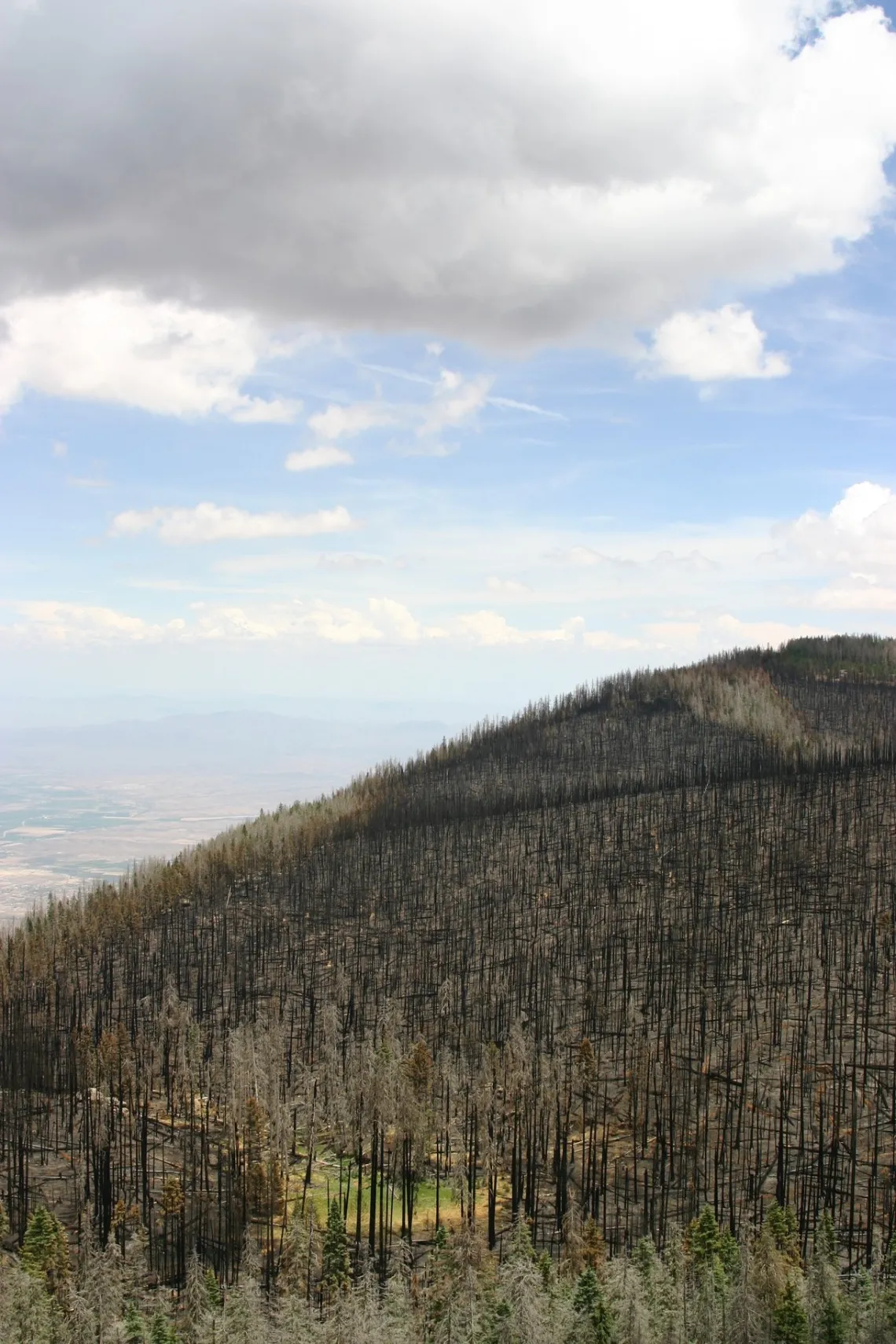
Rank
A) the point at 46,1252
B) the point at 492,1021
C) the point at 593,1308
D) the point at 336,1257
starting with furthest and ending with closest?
1. the point at 492,1021
2. the point at 46,1252
3. the point at 336,1257
4. the point at 593,1308

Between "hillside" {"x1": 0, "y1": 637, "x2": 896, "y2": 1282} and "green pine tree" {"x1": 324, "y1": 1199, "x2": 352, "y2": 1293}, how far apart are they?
3.70 m

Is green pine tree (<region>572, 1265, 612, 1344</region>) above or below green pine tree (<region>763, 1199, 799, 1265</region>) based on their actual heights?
below

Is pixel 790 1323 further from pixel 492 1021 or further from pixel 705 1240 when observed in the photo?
pixel 492 1021

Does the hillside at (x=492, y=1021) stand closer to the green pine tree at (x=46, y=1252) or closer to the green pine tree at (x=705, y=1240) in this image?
the green pine tree at (x=46, y=1252)

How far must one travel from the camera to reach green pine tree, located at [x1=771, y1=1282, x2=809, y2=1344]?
33.0 m

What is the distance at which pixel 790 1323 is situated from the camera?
3316 centimetres

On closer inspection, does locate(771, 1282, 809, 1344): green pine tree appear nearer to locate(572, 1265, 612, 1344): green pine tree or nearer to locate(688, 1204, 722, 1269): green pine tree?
locate(688, 1204, 722, 1269): green pine tree

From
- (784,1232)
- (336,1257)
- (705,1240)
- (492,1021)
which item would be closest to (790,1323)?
(705,1240)

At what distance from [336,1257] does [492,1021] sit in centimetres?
2505

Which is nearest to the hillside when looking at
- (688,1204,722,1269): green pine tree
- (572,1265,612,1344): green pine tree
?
(688,1204,722,1269): green pine tree

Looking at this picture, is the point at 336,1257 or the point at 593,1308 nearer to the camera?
the point at 593,1308

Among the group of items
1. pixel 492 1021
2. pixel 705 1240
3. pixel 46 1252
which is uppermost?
pixel 492 1021

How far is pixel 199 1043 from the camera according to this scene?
63.6 meters

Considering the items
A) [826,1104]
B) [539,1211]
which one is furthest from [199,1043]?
[826,1104]
